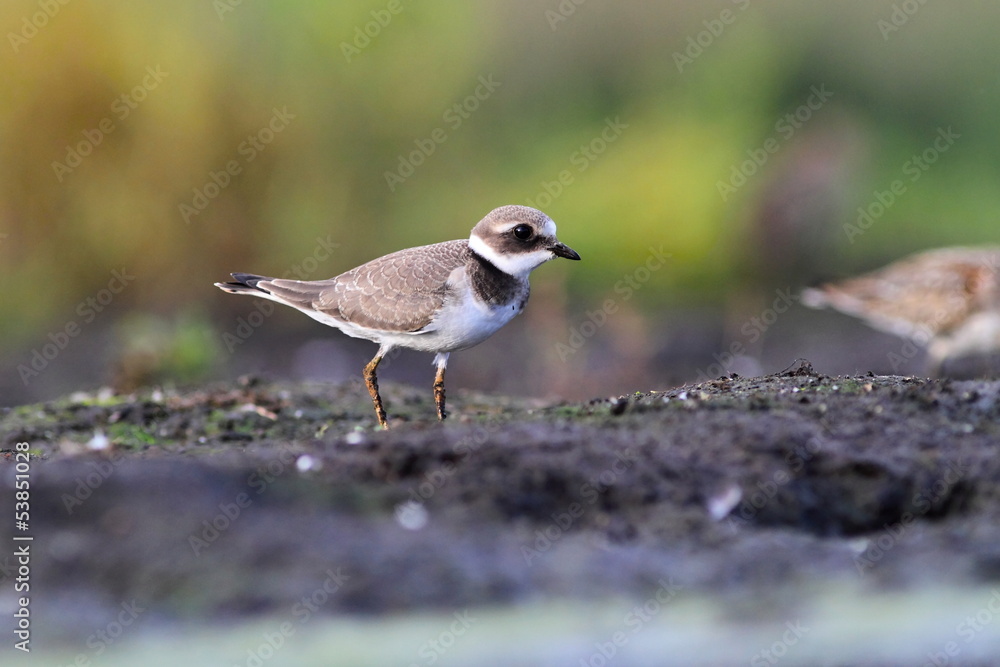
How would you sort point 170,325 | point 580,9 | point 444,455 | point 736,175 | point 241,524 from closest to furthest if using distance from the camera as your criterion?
point 241,524 < point 444,455 < point 170,325 < point 736,175 < point 580,9

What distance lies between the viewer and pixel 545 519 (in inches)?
138

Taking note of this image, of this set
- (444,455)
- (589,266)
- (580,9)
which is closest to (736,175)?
(589,266)

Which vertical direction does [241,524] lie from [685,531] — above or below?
below

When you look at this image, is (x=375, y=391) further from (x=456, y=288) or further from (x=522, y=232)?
(x=522, y=232)

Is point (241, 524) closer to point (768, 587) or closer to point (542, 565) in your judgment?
point (542, 565)

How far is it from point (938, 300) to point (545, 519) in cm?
703

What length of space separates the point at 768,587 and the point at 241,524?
153cm

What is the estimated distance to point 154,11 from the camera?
1081 centimetres

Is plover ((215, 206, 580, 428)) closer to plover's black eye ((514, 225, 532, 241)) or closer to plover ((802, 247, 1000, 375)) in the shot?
Answer: plover's black eye ((514, 225, 532, 241))

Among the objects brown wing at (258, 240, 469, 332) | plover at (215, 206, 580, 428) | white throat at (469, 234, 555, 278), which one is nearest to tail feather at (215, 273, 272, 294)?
brown wing at (258, 240, 469, 332)

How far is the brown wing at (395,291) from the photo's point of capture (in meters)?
5.70

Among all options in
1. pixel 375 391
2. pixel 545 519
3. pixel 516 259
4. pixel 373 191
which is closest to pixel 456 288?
pixel 516 259

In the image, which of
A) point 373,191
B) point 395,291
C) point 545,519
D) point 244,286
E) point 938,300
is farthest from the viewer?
point 373,191

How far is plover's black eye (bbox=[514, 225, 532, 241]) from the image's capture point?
5.68 meters
